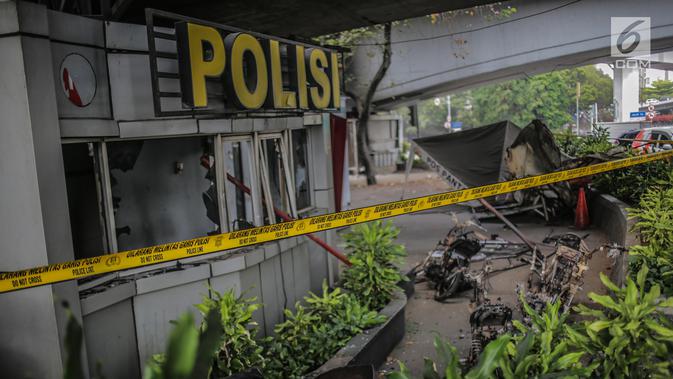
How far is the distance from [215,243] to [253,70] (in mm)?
2171

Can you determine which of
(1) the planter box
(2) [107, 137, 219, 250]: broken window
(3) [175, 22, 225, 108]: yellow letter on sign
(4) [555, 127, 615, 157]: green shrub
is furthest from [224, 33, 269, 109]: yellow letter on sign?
(4) [555, 127, 615, 157]: green shrub

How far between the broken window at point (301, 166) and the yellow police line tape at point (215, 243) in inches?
105

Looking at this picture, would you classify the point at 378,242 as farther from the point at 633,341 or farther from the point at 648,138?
the point at 648,138

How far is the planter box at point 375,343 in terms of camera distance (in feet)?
19.7

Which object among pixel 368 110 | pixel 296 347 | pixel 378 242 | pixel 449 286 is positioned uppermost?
pixel 368 110

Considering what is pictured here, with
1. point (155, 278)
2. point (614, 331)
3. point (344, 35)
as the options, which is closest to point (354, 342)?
point (155, 278)

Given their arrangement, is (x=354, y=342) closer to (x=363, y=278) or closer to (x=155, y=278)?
(x=363, y=278)

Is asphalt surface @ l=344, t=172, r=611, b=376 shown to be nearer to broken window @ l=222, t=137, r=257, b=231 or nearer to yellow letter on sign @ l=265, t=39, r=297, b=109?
broken window @ l=222, t=137, r=257, b=231

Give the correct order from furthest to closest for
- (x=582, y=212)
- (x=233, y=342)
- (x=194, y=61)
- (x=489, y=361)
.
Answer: (x=582, y=212), (x=194, y=61), (x=233, y=342), (x=489, y=361)

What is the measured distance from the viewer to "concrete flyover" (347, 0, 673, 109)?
11.6 m

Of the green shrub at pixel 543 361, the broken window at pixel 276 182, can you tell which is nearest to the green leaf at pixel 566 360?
the green shrub at pixel 543 361

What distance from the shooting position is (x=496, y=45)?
59.8 ft

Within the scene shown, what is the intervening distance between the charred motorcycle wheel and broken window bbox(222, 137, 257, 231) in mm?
3185

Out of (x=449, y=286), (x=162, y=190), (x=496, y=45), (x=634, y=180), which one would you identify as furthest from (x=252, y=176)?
(x=496, y=45)
